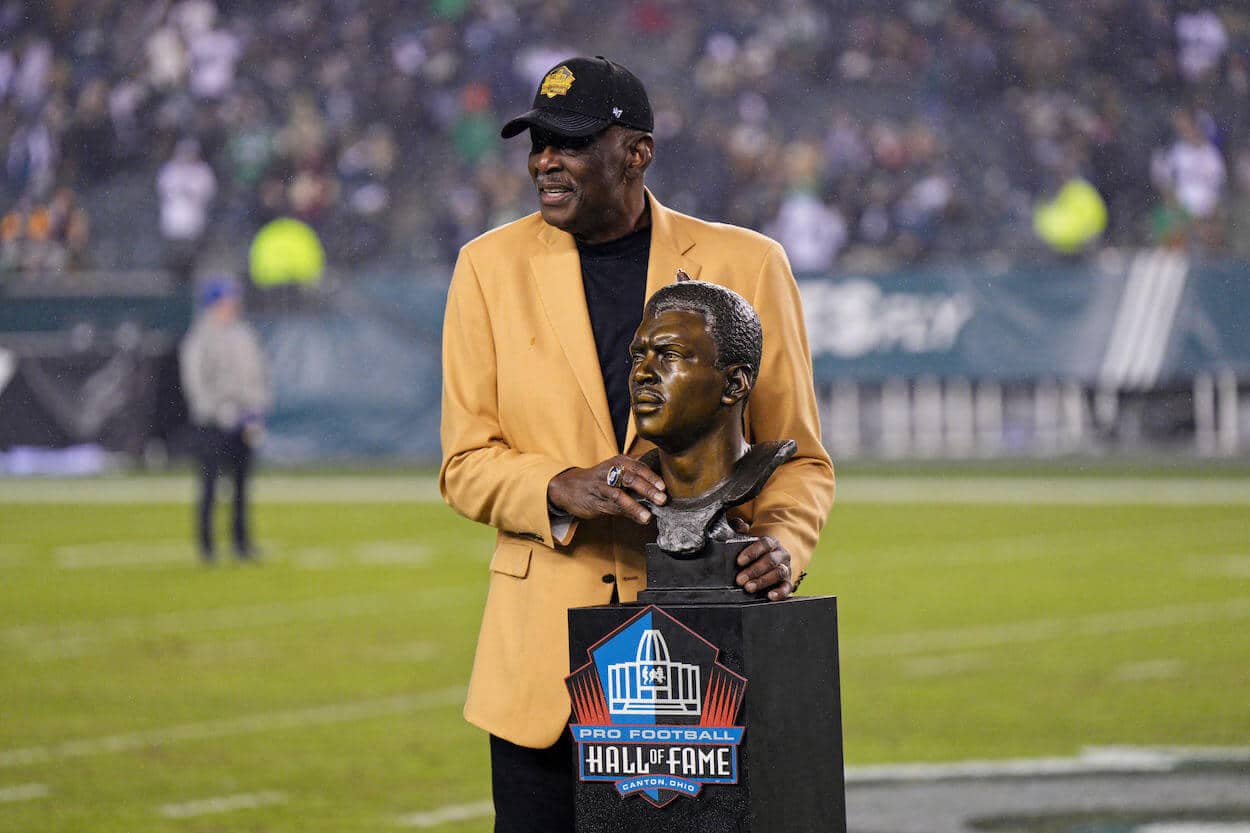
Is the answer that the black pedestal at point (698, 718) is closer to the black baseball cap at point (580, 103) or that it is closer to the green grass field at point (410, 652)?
the black baseball cap at point (580, 103)

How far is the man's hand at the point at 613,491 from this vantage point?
3.37 meters

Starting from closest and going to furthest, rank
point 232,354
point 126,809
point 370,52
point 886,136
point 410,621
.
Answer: point 126,809 < point 410,621 < point 232,354 < point 886,136 < point 370,52

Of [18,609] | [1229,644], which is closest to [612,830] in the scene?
[1229,644]

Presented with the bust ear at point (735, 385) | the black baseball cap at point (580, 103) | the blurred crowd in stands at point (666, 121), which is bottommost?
the bust ear at point (735, 385)

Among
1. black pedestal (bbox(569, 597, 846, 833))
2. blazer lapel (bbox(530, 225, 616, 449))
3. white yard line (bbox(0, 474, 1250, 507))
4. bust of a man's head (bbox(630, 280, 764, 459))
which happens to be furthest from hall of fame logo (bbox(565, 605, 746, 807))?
white yard line (bbox(0, 474, 1250, 507))

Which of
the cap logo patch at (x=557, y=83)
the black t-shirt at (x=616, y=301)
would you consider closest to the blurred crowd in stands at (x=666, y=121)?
the black t-shirt at (x=616, y=301)

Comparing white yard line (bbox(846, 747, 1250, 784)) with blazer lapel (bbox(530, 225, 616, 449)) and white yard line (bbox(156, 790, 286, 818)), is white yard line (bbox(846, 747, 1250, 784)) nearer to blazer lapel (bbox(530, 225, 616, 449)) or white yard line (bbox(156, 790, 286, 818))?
white yard line (bbox(156, 790, 286, 818))

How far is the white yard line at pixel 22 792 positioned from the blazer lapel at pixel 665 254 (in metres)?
Result: 3.85

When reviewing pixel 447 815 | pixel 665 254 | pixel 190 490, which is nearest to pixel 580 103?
pixel 665 254

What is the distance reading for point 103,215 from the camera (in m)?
28.2

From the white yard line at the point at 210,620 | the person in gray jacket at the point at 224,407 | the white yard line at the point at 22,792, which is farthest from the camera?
the person in gray jacket at the point at 224,407

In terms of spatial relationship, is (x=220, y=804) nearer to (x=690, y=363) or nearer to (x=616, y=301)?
(x=616, y=301)

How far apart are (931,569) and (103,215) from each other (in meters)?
17.4

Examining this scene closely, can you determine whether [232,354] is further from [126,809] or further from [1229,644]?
[126,809]
